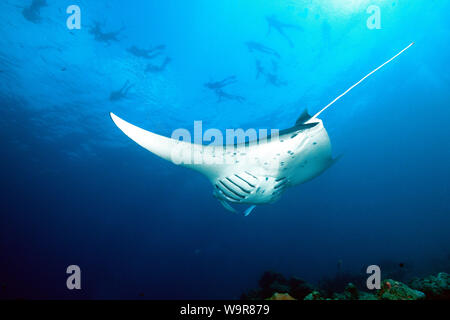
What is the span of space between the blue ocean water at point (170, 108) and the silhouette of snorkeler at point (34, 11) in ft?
0.24

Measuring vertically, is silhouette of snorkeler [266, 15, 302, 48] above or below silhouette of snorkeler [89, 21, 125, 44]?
above

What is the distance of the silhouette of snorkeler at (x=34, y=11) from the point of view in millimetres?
7289

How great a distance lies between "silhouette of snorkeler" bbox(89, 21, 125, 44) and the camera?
833 centimetres

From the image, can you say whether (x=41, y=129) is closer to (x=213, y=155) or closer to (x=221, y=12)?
(x=221, y=12)

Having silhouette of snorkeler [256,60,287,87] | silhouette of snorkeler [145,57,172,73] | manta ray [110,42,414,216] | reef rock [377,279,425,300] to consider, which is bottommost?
reef rock [377,279,425,300]

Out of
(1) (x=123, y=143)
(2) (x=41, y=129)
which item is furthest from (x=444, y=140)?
(2) (x=41, y=129)

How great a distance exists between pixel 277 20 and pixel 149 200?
2418 centimetres

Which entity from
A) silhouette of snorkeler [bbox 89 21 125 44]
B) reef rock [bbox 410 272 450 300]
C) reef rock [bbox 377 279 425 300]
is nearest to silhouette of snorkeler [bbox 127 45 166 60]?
silhouette of snorkeler [bbox 89 21 125 44]

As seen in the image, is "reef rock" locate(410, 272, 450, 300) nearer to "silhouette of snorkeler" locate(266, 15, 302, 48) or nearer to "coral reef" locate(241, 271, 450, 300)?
"coral reef" locate(241, 271, 450, 300)

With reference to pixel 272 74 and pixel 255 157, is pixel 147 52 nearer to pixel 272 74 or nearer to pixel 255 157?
pixel 272 74

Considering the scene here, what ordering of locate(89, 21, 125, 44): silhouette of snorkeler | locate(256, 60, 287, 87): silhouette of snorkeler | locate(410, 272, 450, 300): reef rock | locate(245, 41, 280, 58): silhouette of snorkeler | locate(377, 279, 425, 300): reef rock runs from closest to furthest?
locate(377, 279, 425, 300): reef rock, locate(410, 272, 450, 300): reef rock, locate(89, 21, 125, 44): silhouette of snorkeler, locate(245, 41, 280, 58): silhouette of snorkeler, locate(256, 60, 287, 87): silhouette of snorkeler

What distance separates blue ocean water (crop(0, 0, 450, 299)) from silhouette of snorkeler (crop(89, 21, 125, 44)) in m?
0.05

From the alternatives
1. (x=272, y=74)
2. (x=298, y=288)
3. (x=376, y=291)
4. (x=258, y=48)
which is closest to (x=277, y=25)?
(x=258, y=48)

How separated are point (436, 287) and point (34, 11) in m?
12.7
